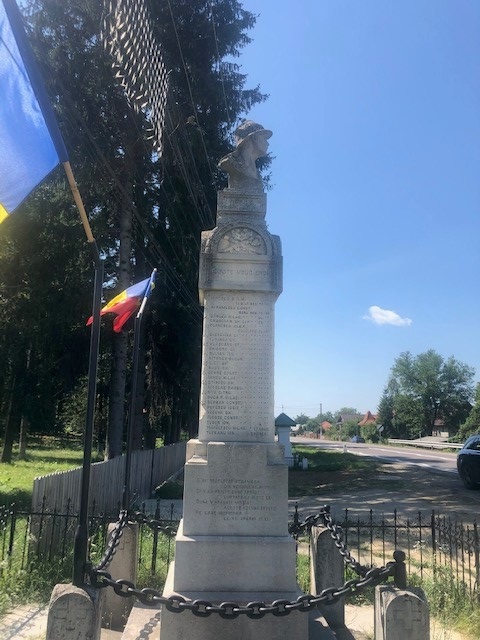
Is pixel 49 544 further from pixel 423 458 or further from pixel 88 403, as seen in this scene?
pixel 423 458

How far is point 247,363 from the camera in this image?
16.6 ft

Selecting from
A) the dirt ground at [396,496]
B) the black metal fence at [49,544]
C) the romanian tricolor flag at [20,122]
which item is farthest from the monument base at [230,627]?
the dirt ground at [396,496]

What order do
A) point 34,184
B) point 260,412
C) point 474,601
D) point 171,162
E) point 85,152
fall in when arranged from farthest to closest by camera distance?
point 171,162
point 85,152
point 474,601
point 260,412
point 34,184

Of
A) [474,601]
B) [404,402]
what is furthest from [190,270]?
[404,402]

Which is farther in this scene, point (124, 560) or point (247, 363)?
point (124, 560)

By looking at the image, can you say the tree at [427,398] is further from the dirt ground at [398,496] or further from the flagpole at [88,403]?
the flagpole at [88,403]

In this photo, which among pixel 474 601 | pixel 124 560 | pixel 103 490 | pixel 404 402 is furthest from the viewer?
pixel 404 402

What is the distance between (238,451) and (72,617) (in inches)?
76.7

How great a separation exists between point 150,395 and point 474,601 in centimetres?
1746

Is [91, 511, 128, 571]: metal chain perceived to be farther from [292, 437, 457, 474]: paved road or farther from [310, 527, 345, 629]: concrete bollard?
[292, 437, 457, 474]: paved road

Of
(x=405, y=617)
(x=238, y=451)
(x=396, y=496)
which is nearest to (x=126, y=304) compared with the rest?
(x=238, y=451)

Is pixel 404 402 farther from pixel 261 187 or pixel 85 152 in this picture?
pixel 261 187

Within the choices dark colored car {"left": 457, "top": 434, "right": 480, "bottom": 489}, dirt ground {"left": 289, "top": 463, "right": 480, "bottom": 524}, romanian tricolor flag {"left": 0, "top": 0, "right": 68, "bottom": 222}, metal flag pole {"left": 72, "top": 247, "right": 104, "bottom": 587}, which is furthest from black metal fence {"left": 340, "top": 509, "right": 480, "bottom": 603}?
romanian tricolor flag {"left": 0, "top": 0, "right": 68, "bottom": 222}

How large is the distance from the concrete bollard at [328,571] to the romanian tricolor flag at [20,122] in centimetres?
427
